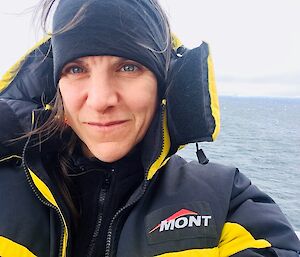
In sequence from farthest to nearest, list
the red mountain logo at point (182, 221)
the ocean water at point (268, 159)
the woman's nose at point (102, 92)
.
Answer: the ocean water at point (268, 159) → the red mountain logo at point (182, 221) → the woman's nose at point (102, 92)

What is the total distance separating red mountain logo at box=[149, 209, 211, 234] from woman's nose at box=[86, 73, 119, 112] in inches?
18.6

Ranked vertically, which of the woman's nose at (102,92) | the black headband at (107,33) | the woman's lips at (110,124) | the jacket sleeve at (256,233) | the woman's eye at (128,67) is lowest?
the jacket sleeve at (256,233)

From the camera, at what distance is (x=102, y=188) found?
5.27 feet

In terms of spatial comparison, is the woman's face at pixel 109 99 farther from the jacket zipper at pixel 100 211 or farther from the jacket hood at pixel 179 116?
the jacket zipper at pixel 100 211

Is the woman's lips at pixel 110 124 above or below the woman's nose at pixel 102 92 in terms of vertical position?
below

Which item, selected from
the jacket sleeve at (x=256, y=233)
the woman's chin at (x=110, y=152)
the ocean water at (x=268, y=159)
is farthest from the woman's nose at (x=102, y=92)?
the ocean water at (x=268, y=159)

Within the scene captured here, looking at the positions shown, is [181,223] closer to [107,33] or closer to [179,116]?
[179,116]

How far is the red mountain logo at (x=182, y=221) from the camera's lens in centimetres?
145

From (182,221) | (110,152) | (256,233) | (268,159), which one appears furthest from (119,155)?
(268,159)

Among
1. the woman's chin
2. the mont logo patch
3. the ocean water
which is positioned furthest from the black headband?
the ocean water

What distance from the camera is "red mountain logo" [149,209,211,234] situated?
145 centimetres

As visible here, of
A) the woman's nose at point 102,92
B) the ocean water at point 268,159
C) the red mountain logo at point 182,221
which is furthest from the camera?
the ocean water at point 268,159

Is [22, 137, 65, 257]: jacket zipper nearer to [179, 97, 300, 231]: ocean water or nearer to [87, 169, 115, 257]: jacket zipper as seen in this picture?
[87, 169, 115, 257]: jacket zipper

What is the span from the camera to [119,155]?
145cm
